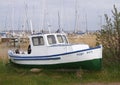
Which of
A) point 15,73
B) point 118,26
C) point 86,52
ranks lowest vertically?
point 15,73

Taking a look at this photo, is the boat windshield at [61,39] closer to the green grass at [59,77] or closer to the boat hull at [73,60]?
the boat hull at [73,60]

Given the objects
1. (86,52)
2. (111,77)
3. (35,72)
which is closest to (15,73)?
(35,72)

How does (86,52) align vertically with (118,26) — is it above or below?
below

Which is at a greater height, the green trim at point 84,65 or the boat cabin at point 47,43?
the boat cabin at point 47,43

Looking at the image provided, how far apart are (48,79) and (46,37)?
4.29 m

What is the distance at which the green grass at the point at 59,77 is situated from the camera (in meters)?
17.5

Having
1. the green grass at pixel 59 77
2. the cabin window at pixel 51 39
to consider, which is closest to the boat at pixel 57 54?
the cabin window at pixel 51 39

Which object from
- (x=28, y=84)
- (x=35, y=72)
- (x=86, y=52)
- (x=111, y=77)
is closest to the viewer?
(x=28, y=84)

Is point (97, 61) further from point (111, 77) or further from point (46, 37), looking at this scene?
point (46, 37)

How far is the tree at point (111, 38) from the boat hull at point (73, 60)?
198cm

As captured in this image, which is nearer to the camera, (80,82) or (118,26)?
(80,82)

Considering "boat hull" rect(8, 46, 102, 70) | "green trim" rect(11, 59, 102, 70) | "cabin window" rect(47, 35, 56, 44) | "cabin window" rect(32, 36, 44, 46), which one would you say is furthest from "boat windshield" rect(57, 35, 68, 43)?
"green trim" rect(11, 59, 102, 70)

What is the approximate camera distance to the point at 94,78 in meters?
18.2

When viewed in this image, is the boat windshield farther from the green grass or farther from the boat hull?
the green grass
